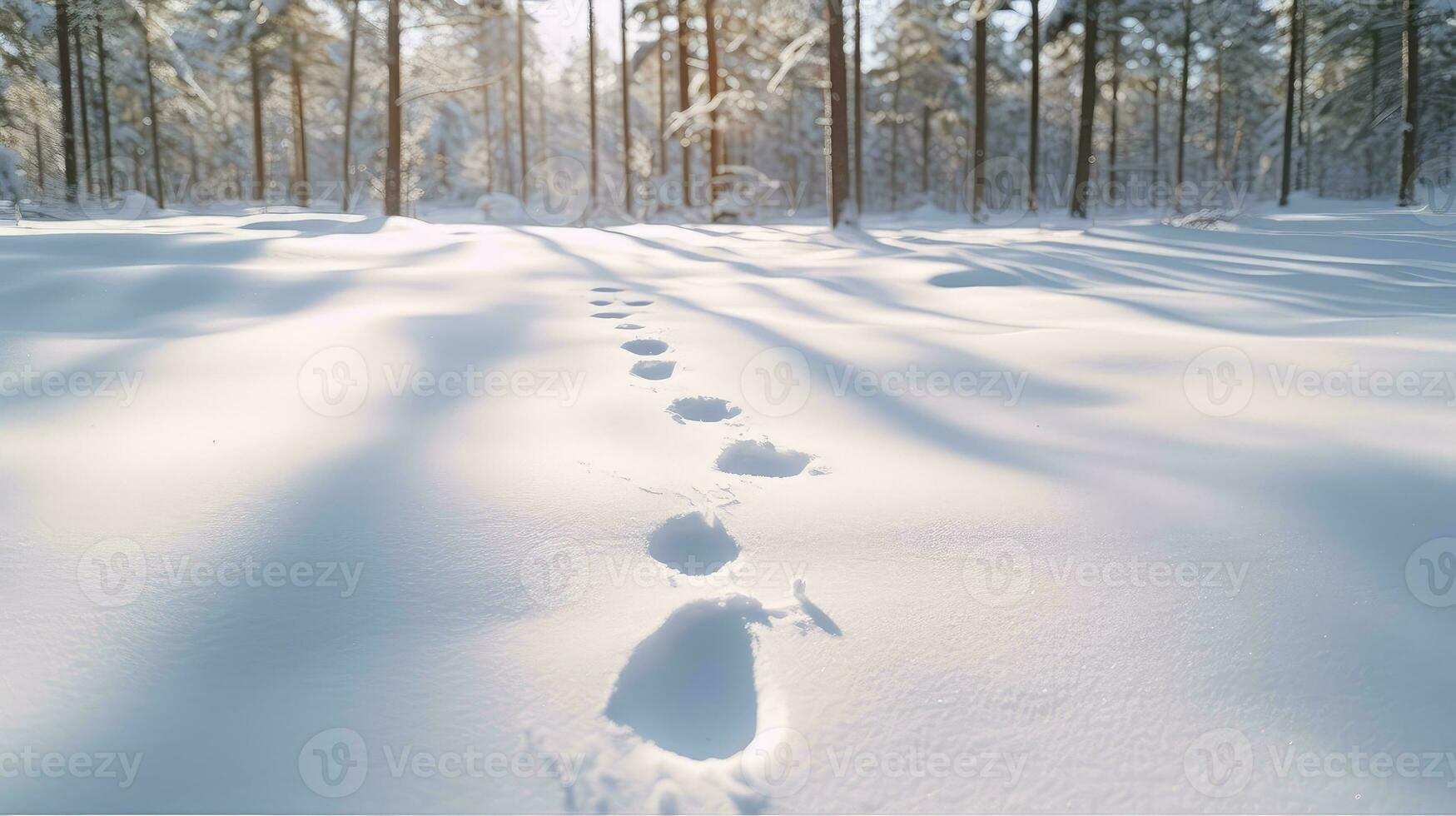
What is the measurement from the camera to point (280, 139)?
4638 centimetres

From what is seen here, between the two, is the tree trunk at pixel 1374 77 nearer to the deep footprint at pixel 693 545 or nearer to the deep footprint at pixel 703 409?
the deep footprint at pixel 703 409

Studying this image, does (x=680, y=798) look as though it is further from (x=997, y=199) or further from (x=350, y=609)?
(x=997, y=199)

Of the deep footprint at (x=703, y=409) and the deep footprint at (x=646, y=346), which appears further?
the deep footprint at (x=646, y=346)

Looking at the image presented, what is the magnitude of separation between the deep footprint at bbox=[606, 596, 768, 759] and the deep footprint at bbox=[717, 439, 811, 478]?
716mm

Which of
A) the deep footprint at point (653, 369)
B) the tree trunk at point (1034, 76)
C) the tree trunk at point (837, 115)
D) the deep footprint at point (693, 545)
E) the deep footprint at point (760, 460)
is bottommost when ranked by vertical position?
the deep footprint at point (693, 545)

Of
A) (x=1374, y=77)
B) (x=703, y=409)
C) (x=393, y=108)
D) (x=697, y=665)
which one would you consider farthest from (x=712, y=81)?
(x=1374, y=77)

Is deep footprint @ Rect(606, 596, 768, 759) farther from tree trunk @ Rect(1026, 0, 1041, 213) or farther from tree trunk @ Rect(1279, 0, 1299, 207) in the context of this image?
tree trunk @ Rect(1279, 0, 1299, 207)

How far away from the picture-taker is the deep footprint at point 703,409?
8.98 ft

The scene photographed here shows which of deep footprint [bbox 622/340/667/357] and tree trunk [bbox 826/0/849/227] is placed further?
tree trunk [bbox 826/0/849/227]

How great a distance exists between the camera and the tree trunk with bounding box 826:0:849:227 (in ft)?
33.2

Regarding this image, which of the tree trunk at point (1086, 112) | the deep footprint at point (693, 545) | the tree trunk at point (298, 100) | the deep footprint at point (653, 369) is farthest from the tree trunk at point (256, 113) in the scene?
the deep footprint at point (693, 545)

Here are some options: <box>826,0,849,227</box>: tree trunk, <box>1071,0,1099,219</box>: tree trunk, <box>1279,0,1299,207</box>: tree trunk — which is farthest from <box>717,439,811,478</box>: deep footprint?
<box>1279,0,1299,207</box>: tree trunk

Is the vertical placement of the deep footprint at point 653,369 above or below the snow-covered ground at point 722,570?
above

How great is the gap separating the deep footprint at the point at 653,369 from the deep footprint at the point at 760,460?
31.2 inches
